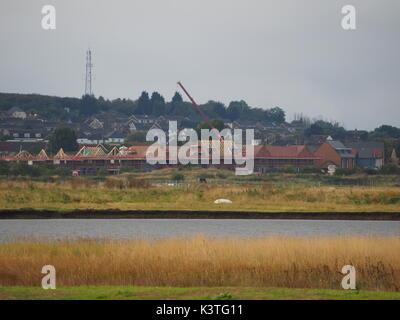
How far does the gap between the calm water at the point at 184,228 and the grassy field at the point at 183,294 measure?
56.2 ft

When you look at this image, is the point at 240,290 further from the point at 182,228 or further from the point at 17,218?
the point at 17,218

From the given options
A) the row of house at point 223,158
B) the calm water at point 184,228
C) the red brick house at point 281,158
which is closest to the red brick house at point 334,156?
the row of house at point 223,158

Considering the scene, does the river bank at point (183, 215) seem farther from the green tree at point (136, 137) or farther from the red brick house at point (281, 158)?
the green tree at point (136, 137)

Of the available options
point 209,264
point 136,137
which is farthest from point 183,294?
point 136,137

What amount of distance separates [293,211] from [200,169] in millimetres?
54754

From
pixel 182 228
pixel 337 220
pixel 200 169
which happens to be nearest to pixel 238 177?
pixel 200 169

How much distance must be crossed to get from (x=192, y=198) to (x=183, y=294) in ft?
130

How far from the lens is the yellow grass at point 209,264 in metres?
22.5

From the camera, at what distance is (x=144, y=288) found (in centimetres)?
2106

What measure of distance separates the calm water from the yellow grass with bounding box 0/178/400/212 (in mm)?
4746

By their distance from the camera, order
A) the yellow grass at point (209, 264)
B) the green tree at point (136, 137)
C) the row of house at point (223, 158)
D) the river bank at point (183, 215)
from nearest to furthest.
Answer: the yellow grass at point (209, 264) < the river bank at point (183, 215) < the row of house at point (223, 158) < the green tree at point (136, 137)

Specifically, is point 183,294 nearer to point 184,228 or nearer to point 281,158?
point 184,228

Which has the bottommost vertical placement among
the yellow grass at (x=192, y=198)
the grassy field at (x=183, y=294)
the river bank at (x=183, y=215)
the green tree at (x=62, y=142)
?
the river bank at (x=183, y=215)
